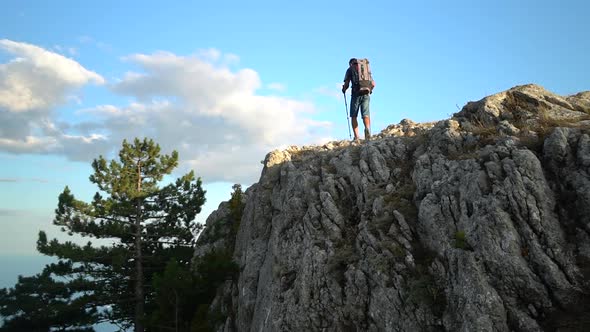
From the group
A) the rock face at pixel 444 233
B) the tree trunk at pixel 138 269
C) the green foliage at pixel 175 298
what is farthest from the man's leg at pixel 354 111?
the tree trunk at pixel 138 269

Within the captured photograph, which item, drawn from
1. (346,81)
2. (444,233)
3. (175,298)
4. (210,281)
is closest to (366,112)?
(346,81)

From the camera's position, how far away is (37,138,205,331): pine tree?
27.3m

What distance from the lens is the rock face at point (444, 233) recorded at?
9.20m

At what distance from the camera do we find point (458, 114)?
15664 mm

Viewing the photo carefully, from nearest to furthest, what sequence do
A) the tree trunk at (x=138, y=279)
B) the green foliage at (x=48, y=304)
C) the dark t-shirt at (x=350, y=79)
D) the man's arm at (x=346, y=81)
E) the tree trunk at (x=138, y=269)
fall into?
1. the dark t-shirt at (x=350, y=79)
2. the man's arm at (x=346, y=81)
3. the green foliage at (x=48, y=304)
4. the tree trunk at (x=138, y=279)
5. the tree trunk at (x=138, y=269)

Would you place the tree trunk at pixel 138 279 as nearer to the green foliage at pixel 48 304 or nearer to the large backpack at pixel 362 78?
the green foliage at pixel 48 304

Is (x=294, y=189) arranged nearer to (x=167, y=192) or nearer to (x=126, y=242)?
(x=167, y=192)

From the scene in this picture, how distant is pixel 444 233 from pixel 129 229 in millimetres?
24279

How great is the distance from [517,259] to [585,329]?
1826 mm

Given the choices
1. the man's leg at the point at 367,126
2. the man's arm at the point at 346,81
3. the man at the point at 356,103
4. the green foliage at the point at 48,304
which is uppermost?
the man's arm at the point at 346,81

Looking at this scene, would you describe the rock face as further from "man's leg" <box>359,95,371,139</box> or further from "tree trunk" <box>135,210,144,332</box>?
"tree trunk" <box>135,210,144,332</box>

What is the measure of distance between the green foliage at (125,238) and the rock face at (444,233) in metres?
12.5

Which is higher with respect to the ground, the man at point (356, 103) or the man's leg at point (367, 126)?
the man at point (356, 103)

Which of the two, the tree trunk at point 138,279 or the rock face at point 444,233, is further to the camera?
the tree trunk at point 138,279
